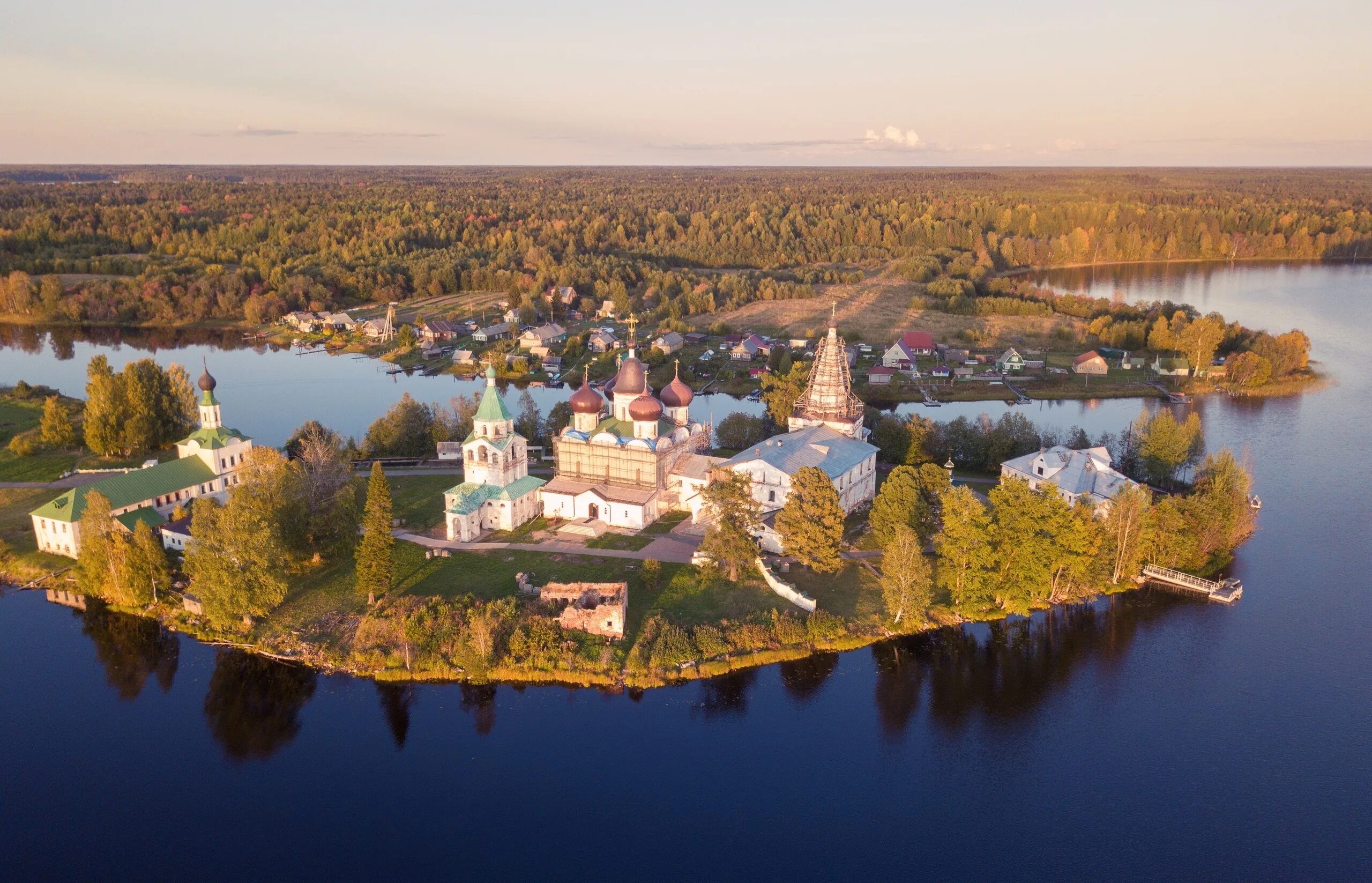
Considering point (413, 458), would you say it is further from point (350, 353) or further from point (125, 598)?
point (350, 353)

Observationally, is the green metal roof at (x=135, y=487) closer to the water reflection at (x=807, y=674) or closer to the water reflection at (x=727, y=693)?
the water reflection at (x=727, y=693)

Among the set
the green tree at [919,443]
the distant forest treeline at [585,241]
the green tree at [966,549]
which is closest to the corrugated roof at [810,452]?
the green tree at [919,443]

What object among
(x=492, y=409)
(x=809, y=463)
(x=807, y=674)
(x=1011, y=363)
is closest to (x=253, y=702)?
(x=492, y=409)

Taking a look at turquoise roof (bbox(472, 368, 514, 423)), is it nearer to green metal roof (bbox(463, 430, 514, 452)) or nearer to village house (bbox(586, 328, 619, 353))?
green metal roof (bbox(463, 430, 514, 452))

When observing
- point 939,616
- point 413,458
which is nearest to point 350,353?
point 413,458

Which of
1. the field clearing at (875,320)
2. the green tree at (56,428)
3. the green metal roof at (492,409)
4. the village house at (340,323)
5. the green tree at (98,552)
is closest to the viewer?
the green tree at (98,552)

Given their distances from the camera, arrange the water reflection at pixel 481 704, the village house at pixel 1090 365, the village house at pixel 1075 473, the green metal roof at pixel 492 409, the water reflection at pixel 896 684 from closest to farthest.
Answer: the water reflection at pixel 481 704 < the water reflection at pixel 896 684 < the village house at pixel 1075 473 < the green metal roof at pixel 492 409 < the village house at pixel 1090 365
